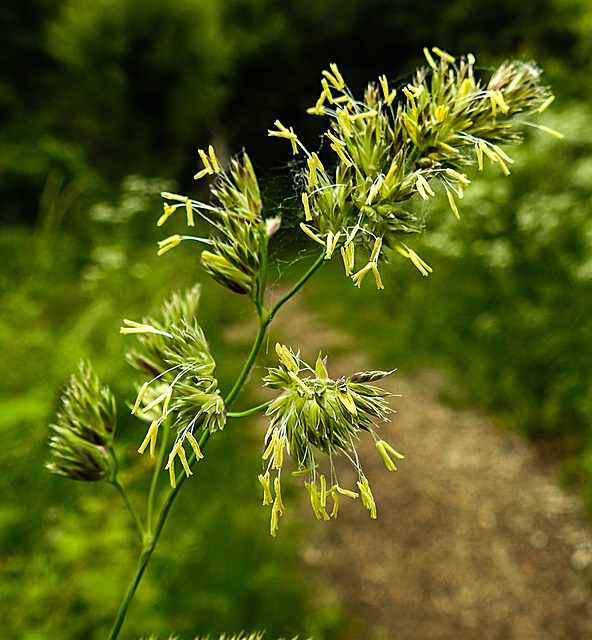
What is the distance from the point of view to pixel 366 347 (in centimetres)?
549

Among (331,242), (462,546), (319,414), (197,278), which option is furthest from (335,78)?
(197,278)

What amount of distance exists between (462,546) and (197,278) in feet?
10.0

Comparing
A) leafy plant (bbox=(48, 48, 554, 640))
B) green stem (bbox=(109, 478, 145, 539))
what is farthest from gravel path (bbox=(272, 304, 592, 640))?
leafy plant (bbox=(48, 48, 554, 640))

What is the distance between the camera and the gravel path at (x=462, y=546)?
266 cm

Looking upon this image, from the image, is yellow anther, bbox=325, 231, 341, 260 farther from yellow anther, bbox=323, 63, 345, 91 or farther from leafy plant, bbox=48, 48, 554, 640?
yellow anther, bbox=323, 63, 345, 91

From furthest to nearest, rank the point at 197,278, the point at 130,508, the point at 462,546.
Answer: the point at 197,278 < the point at 462,546 < the point at 130,508

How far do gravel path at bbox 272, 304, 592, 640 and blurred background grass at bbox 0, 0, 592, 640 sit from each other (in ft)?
0.77

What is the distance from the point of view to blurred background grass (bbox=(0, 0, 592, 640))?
154cm

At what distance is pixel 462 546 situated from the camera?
10.1ft

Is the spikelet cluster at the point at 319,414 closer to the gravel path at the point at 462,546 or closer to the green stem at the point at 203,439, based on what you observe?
the green stem at the point at 203,439

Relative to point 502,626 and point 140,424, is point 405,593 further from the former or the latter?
point 140,424

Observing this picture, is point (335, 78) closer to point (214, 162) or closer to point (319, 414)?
point (214, 162)

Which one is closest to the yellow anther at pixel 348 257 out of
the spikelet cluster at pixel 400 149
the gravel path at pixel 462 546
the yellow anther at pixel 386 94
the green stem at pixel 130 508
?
the spikelet cluster at pixel 400 149

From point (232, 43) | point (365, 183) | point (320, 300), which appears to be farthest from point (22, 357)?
point (232, 43)
